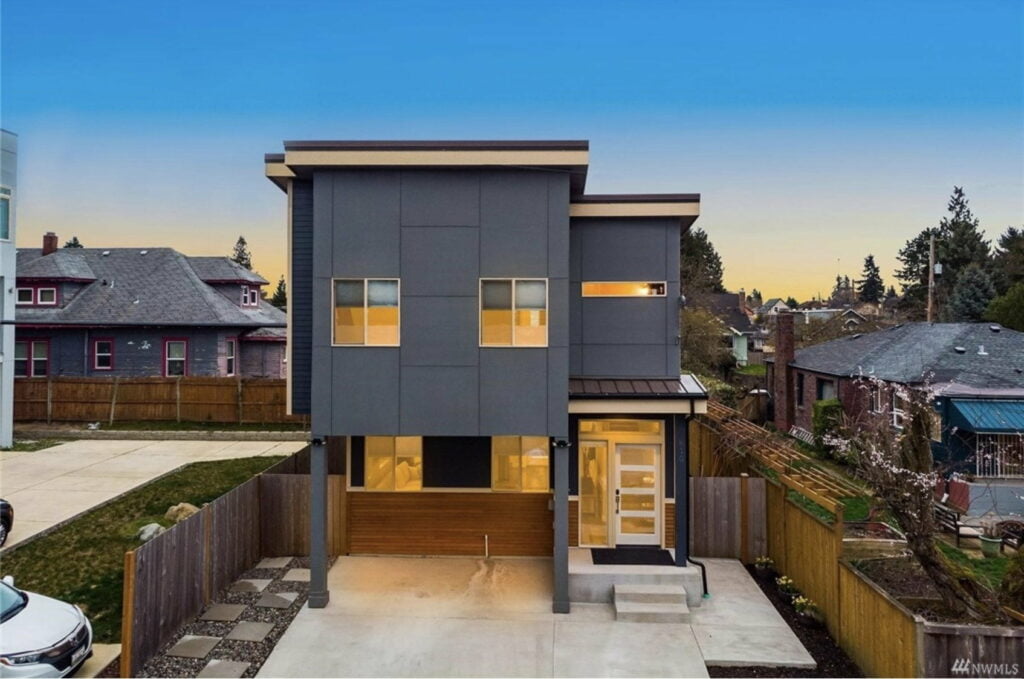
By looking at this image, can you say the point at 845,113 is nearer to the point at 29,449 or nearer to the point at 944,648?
the point at 944,648

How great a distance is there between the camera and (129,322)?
22688mm

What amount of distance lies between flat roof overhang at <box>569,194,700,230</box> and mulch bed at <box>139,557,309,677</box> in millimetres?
8344

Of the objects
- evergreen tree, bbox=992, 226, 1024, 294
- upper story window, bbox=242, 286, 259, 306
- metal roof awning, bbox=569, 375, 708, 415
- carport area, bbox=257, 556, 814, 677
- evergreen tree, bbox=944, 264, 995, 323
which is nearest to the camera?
carport area, bbox=257, 556, 814, 677

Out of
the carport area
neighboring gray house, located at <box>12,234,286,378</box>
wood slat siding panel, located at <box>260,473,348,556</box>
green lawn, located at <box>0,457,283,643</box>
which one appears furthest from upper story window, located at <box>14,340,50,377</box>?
the carport area

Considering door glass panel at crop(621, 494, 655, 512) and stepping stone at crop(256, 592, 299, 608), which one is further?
door glass panel at crop(621, 494, 655, 512)

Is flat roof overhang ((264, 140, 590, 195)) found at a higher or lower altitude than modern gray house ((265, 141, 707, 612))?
higher

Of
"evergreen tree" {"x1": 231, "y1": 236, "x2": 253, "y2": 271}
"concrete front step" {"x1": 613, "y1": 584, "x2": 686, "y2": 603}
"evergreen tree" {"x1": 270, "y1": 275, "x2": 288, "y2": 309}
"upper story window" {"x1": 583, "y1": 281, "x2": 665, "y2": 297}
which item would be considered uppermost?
"evergreen tree" {"x1": 231, "y1": 236, "x2": 253, "y2": 271}

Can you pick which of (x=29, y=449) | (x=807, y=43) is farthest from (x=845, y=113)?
(x=29, y=449)

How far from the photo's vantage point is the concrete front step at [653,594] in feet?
27.5

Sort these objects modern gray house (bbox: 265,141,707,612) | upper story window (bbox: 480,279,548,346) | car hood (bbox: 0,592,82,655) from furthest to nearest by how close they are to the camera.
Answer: upper story window (bbox: 480,279,548,346)
modern gray house (bbox: 265,141,707,612)
car hood (bbox: 0,592,82,655)

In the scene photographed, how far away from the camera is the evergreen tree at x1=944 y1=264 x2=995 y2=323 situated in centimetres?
3438

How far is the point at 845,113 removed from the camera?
2270cm

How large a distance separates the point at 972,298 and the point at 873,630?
1534 inches

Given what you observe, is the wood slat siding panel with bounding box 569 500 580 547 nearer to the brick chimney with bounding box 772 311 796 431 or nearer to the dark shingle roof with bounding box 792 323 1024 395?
the dark shingle roof with bounding box 792 323 1024 395
